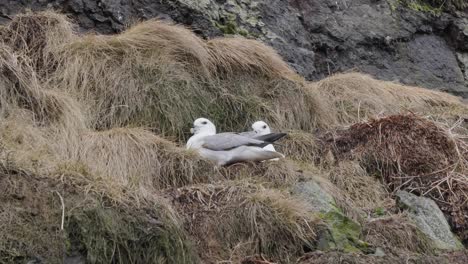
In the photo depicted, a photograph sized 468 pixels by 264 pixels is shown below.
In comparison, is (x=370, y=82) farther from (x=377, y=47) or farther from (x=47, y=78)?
(x=47, y=78)

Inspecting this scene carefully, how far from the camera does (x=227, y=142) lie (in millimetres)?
8523

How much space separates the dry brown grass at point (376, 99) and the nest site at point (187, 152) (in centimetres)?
2

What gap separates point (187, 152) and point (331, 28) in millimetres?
4159

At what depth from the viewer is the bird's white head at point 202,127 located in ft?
29.3

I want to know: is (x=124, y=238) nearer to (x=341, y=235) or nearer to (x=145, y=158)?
(x=341, y=235)

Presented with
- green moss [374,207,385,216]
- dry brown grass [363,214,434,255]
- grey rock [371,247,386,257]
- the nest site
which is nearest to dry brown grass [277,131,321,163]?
the nest site

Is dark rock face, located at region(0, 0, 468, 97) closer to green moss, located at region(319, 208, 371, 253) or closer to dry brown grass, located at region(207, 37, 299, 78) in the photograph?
dry brown grass, located at region(207, 37, 299, 78)

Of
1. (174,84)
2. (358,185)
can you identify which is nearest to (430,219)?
(358,185)

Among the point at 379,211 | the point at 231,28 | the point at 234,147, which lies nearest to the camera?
the point at 379,211

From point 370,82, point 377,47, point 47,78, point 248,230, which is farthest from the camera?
point 377,47

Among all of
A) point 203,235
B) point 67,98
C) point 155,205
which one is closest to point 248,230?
point 203,235

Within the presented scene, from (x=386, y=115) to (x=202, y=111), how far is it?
5.91ft

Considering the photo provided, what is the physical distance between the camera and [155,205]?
6797 mm

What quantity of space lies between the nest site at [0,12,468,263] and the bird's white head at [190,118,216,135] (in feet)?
0.91
